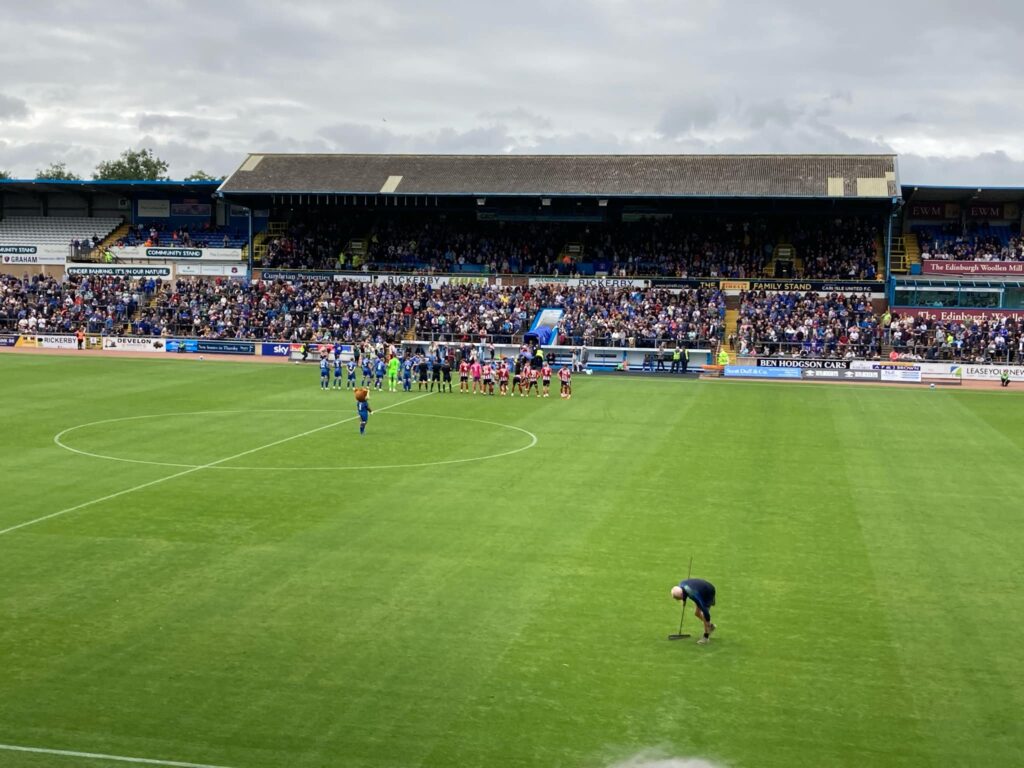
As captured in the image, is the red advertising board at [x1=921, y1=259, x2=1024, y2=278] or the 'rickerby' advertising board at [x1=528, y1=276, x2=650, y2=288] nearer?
A: the red advertising board at [x1=921, y1=259, x2=1024, y2=278]

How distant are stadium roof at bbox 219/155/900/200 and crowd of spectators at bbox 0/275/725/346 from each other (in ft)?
20.1

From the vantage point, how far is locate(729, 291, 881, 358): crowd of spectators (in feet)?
173

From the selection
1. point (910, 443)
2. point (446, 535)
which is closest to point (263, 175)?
point (910, 443)

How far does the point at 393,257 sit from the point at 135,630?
56.9m

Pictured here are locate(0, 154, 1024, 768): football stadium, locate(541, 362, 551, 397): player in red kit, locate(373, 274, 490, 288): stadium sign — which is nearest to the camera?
locate(0, 154, 1024, 768): football stadium

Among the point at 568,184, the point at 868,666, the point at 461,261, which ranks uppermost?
the point at 568,184

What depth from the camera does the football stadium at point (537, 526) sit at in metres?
10.5

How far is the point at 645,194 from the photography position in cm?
6281

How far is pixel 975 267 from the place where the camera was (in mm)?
61438

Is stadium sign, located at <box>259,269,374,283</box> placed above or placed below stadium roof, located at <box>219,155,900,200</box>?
below

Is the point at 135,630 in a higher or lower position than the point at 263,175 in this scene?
lower

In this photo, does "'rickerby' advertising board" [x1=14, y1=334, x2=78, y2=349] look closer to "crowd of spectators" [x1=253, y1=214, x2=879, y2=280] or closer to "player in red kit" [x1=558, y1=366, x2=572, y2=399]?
"crowd of spectators" [x1=253, y1=214, x2=879, y2=280]

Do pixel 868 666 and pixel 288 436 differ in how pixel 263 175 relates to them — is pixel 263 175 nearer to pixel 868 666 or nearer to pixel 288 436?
pixel 288 436

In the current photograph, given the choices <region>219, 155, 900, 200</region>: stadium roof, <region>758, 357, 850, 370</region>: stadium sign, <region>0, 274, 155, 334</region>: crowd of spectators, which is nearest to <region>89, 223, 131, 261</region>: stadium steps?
<region>0, 274, 155, 334</region>: crowd of spectators
